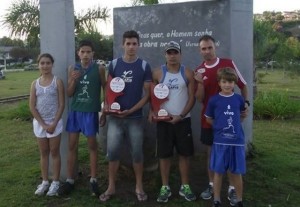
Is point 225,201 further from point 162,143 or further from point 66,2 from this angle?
point 66,2

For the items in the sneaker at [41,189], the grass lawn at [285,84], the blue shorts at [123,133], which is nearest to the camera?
the blue shorts at [123,133]

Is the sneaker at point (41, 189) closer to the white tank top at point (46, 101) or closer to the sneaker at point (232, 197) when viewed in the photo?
the white tank top at point (46, 101)

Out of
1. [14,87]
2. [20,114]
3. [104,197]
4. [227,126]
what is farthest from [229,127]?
[14,87]

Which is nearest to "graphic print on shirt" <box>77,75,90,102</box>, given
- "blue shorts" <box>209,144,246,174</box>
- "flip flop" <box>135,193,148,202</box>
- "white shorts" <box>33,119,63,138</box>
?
"white shorts" <box>33,119,63,138</box>

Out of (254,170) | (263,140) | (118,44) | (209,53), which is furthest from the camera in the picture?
(263,140)

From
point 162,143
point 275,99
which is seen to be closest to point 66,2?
point 162,143

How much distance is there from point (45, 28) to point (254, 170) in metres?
3.15

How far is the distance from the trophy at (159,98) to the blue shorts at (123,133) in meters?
0.23

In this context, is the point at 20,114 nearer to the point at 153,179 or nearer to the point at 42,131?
the point at 42,131

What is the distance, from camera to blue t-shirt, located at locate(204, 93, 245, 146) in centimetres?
415

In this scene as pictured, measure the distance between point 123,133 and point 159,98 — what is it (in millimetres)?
544

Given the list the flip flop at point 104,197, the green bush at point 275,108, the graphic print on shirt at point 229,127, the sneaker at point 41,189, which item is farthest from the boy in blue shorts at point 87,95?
the green bush at point 275,108

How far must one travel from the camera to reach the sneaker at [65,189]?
4.86 metres

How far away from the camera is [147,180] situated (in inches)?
202
